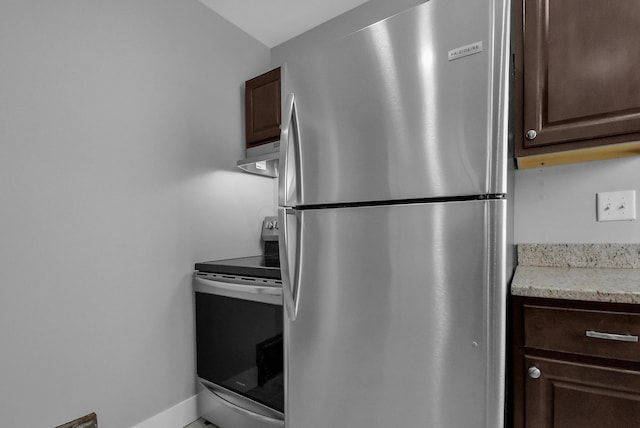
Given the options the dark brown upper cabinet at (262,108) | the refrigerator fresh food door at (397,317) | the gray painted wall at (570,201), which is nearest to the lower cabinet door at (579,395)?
the refrigerator fresh food door at (397,317)

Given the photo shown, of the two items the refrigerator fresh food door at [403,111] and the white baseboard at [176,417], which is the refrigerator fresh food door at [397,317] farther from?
the white baseboard at [176,417]

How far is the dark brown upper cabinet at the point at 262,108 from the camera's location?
207 cm

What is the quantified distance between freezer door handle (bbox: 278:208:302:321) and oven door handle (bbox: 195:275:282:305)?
0.17 m

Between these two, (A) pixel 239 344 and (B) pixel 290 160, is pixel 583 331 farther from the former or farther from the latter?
(A) pixel 239 344

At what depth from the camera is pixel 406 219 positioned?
106 cm

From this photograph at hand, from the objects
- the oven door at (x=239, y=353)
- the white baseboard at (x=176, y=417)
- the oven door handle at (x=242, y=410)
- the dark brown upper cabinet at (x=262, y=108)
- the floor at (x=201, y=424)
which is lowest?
the floor at (x=201, y=424)

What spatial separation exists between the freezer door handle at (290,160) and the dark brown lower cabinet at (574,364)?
0.91 metres

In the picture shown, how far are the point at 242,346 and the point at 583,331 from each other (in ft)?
4.77

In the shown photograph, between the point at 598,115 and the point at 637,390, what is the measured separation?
90 cm

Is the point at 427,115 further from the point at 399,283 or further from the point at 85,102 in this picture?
the point at 85,102

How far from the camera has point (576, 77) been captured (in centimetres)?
114

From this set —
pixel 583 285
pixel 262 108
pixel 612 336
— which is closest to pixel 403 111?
pixel 583 285

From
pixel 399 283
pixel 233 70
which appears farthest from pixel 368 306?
pixel 233 70

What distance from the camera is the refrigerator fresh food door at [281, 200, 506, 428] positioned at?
0.93 metres
